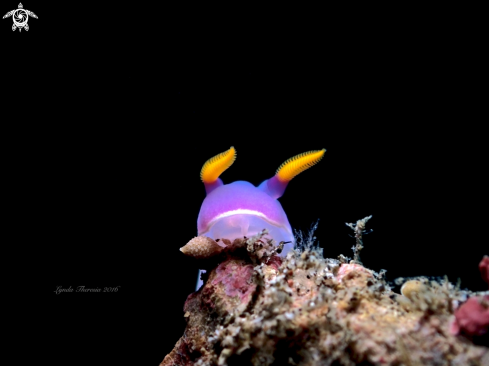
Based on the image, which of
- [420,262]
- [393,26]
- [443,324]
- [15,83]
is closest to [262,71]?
[393,26]

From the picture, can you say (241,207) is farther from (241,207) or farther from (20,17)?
(20,17)

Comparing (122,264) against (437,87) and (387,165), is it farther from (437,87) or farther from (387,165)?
(437,87)

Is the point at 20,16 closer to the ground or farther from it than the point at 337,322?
farther from it

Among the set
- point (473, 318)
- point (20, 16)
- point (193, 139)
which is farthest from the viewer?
point (193, 139)

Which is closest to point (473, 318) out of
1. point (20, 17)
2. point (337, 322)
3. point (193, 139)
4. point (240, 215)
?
point (337, 322)

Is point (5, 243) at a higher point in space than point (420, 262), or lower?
higher

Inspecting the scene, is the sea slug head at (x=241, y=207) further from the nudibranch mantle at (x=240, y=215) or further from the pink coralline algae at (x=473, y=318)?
the pink coralline algae at (x=473, y=318)

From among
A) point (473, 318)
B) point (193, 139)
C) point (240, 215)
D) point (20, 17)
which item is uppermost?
point (20, 17)
